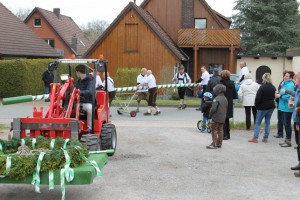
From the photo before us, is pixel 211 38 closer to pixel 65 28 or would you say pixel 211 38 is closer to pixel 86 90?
pixel 86 90

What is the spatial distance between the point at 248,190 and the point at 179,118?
1071 centimetres

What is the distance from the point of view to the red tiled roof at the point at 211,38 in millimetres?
35625

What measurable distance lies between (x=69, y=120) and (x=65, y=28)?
51460mm

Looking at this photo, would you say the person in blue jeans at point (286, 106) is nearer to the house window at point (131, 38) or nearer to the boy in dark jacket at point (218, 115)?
the boy in dark jacket at point (218, 115)

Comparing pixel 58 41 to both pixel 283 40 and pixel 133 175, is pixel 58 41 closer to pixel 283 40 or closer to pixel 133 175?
pixel 283 40

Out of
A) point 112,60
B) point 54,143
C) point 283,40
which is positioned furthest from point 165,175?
point 283,40

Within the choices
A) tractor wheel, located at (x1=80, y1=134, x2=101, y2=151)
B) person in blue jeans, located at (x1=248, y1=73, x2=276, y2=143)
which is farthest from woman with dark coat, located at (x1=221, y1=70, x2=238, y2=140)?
tractor wheel, located at (x1=80, y1=134, x2=101, y2=151)

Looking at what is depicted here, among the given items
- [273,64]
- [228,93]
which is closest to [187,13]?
[273,64]

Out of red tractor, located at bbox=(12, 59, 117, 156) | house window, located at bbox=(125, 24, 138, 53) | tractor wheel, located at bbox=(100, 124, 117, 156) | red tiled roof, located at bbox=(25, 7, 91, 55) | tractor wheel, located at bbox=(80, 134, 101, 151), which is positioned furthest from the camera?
red tiled roof, located at bbox=(25, 7, 91, 55)

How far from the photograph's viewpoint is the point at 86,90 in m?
10.4

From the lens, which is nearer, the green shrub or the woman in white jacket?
the woman in white jacket

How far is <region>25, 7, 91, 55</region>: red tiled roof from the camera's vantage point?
5547 cm

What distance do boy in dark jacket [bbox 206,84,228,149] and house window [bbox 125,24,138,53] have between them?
2237 centimetres

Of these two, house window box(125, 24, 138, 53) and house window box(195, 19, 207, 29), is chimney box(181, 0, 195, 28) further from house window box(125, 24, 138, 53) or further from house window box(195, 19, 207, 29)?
house window box(125, 24, 138, 53)
